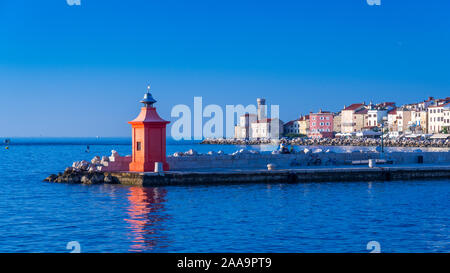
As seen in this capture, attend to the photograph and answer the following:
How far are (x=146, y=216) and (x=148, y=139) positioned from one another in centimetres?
1058

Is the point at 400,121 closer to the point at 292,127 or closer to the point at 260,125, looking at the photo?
the point at 292,127

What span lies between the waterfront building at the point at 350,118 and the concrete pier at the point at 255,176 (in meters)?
120

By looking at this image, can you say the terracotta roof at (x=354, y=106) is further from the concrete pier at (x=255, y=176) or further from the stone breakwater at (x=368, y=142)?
the concrete pier at (x=255, y=176)

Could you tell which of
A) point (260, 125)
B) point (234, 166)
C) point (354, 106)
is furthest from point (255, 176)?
point (260, 125)

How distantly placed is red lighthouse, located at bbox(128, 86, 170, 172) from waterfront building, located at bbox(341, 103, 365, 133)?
128 m

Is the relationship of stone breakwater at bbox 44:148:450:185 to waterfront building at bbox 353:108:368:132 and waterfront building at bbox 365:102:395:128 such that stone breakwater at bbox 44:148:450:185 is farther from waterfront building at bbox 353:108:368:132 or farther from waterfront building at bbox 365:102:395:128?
waterfront building at bbox 353:108:368:132

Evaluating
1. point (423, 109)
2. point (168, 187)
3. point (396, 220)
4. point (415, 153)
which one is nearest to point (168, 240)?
point (396, 220)

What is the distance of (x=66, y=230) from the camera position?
19.6 metres

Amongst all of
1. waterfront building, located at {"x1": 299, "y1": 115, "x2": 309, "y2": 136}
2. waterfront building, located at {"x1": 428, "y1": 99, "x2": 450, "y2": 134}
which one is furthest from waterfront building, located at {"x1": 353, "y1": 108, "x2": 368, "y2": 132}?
waterfront building, located at {"x1": 428, "y1": 99, "x2": 450, "y2": 134}

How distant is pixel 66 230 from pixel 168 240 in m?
4.08

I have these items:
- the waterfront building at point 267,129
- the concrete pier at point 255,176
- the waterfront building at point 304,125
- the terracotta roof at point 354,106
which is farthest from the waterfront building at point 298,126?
the concrete pier at point 255,176
